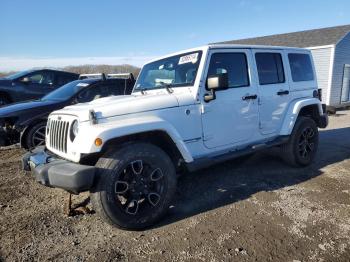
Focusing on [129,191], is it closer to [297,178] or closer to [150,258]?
[150,258]

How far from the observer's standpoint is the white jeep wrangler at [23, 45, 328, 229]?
3266 mm

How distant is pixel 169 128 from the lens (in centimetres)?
358

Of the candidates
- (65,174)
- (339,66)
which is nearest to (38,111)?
(65,174)

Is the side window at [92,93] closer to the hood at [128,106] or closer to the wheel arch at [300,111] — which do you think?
the hood at [128,106]

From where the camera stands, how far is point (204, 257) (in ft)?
9.73

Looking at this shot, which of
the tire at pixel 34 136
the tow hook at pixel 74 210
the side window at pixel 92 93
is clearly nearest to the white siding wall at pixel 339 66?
the side window at pixel 92 93

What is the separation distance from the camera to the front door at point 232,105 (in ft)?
13.6

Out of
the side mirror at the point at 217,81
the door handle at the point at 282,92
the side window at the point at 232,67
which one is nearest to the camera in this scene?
the side mirror at the point at 217,81

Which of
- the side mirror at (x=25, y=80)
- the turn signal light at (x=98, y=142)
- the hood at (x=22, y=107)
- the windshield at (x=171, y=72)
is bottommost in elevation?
the hood at (x=22, y=107)

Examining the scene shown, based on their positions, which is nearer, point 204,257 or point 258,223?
point 204,257

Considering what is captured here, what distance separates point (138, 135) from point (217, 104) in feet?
3.94

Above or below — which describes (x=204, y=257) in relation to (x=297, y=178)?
above

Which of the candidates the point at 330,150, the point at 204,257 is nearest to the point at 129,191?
the point at 204,257

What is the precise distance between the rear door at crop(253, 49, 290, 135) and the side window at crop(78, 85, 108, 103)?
3.66m
